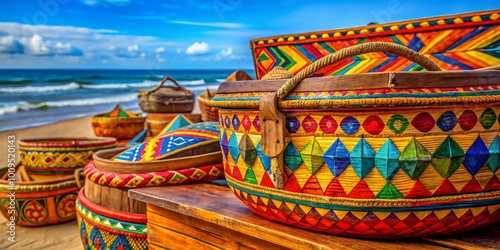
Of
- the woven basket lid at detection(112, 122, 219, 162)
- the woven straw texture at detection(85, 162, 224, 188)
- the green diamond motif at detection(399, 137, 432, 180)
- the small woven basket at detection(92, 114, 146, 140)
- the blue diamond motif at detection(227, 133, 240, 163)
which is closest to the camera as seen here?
the green diamond motif at detection(399, 137, 432, 180)

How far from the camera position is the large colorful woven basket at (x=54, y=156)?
267 centimetres

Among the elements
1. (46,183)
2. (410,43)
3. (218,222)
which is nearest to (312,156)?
(218,222)

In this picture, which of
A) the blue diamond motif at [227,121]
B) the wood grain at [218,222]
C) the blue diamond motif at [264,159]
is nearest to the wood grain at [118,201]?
the wood grain at [218,222]

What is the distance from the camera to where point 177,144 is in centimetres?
157

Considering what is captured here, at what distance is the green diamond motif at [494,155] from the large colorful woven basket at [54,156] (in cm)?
243

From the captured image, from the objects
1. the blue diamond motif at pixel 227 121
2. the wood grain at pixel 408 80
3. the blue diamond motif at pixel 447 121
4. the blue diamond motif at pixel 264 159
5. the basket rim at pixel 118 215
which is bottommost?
the basket rim at pixel 118 215

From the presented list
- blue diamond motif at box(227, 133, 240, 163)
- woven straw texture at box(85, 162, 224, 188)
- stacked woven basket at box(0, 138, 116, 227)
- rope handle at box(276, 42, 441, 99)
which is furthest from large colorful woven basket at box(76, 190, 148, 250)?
stacked woven basket at box(0, 138, 116, 227)

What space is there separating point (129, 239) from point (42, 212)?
5.11 feet

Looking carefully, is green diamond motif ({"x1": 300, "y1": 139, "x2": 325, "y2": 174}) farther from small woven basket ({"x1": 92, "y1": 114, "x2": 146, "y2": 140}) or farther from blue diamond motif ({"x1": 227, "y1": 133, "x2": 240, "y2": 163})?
small woven basket ({"x1": 92, "y1": 114, "x2": 146, "y2": 140})

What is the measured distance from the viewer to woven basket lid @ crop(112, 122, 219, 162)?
153 cm

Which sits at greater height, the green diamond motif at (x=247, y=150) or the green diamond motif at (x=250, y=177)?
the green diamond motif at (x=247, y=150)

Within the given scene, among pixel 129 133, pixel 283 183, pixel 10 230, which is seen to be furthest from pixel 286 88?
pixel 129 133

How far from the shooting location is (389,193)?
749 millimetres

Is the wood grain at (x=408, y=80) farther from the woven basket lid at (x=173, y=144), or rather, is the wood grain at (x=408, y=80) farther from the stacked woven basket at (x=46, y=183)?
the stacked woven basket at (x=46, y=183)
